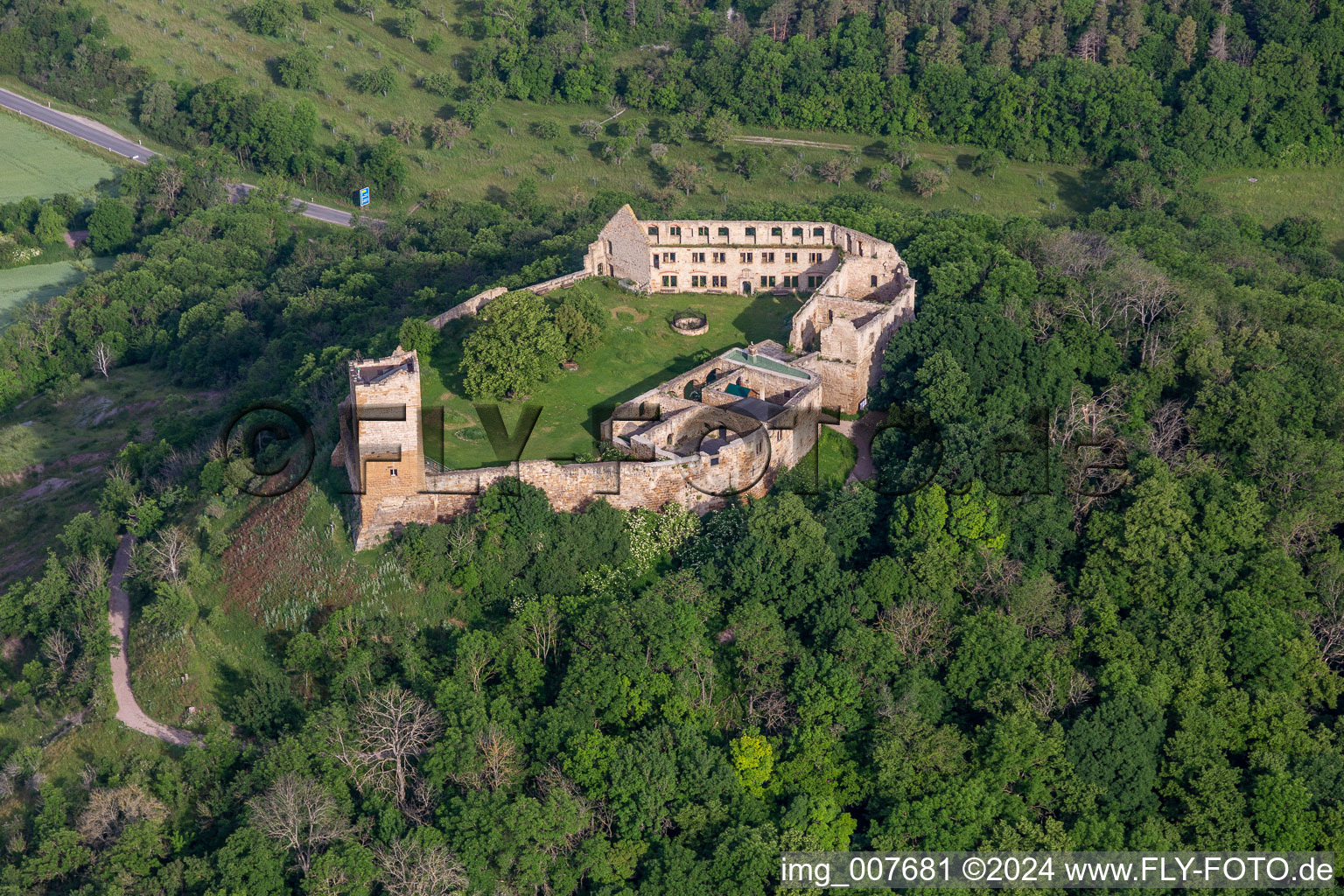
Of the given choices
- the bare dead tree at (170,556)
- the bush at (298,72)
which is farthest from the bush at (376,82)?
the bare dead tree at (170,556)

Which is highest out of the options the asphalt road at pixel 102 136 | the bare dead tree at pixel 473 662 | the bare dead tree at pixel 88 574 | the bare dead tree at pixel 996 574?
the bare dead tree at pixel 996 574

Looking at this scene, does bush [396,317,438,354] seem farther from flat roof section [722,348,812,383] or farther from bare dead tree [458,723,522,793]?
bare dead tree [458,723,522,793]

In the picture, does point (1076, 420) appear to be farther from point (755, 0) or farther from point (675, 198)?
point (755, 0)

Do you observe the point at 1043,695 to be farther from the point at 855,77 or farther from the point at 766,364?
the point at 855,77

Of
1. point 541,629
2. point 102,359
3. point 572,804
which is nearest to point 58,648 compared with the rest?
point 541,629

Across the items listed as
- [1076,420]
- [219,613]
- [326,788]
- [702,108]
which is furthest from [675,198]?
[326,788]

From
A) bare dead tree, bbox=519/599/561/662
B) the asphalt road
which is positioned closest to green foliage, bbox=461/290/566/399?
bare dead tree, bbox=519/599/561/662

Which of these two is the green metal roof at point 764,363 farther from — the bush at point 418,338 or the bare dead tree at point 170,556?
the bare dead tree at point 170,556
